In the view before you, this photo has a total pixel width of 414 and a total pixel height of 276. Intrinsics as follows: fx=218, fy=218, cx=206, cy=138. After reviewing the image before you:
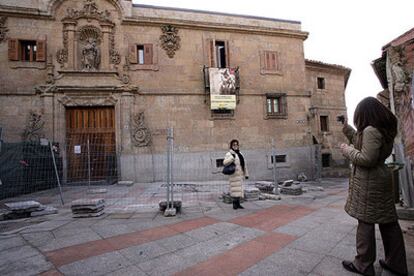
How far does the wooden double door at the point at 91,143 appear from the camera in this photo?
34.8 feet

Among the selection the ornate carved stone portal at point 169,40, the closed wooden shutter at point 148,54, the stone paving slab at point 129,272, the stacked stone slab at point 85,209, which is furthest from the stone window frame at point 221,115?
the stone paving slab at point 129,272

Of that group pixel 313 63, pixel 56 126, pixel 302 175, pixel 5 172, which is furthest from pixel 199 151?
pixel 313 63

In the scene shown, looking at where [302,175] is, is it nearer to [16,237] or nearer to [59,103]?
[16,237]

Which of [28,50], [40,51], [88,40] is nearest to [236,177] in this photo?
[88,40]

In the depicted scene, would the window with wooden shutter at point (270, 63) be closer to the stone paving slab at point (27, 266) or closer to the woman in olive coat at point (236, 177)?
the woman in olive coat at point (236, 177)

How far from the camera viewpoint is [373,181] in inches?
90.7

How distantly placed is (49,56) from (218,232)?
12116 mm

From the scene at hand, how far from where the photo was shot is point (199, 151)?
12.0 metres

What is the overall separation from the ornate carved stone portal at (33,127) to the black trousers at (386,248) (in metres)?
12.7

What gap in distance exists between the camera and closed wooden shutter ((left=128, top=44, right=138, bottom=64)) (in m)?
11.6

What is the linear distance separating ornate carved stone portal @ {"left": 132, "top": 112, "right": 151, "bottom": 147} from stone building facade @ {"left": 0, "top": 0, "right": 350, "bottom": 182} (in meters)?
0.05

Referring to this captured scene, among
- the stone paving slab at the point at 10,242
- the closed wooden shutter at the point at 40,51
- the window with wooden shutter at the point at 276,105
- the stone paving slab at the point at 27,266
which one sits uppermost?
the closed wooden shutter at the point at 40,51

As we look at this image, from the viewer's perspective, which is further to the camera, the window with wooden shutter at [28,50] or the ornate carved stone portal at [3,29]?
the window with wooden shutter at [28,50]

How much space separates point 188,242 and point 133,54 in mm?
10797
